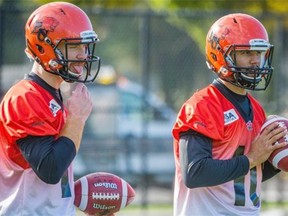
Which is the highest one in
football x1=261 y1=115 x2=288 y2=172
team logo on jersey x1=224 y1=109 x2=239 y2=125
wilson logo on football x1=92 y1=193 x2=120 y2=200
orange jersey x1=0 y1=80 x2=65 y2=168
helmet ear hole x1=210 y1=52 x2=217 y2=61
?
helmet ear hole x1=210 y1=52 x2=217 y2=61

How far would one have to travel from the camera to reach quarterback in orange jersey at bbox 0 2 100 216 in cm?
516

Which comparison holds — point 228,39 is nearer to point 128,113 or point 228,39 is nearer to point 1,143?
point 1,143

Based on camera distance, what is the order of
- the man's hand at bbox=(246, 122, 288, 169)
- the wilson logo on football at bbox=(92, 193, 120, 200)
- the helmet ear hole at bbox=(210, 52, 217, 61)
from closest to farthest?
the man's hand at bbox=(246, 122, 288, 169)
the wilson logo on football at bbox=(92, 193, 120, 200)
the helmet ear hole at bbox=(210, 52, 217, 61)

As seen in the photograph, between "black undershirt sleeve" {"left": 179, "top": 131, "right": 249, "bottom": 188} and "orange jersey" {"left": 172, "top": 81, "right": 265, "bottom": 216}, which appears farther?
"orange jersey" {"left": 172, "top": 81, "right": 265, "bottom": 216}

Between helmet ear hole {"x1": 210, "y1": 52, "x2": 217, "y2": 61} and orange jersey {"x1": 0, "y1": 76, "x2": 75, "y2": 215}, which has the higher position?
helmet ear hole {"x1": 210, "y1": 52, "x2": 217, "y2": 61}

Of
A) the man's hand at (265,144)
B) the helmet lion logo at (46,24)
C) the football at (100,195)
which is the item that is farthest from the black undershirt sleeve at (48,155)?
the man's hand at (265,144)

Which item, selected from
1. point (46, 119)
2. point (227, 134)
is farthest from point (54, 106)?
point (227, 134)

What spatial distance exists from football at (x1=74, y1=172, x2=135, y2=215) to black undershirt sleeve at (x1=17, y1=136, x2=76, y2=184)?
49cm

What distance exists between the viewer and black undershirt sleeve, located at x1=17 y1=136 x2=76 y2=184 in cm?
510

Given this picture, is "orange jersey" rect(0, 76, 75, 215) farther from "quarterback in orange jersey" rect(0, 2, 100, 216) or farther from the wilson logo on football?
the wilson logo on football

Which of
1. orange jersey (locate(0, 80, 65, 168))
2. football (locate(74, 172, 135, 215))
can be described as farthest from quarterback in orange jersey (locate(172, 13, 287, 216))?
orange jersey (locate(0, 80, 65, 168))

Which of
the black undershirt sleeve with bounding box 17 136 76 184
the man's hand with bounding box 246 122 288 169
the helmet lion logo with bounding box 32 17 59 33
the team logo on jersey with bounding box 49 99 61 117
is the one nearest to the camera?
the black undershirt sleeve with bounding box 17 136 76 184

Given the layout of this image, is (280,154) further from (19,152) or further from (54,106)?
(19,152)

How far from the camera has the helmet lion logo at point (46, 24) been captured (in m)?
5.42
